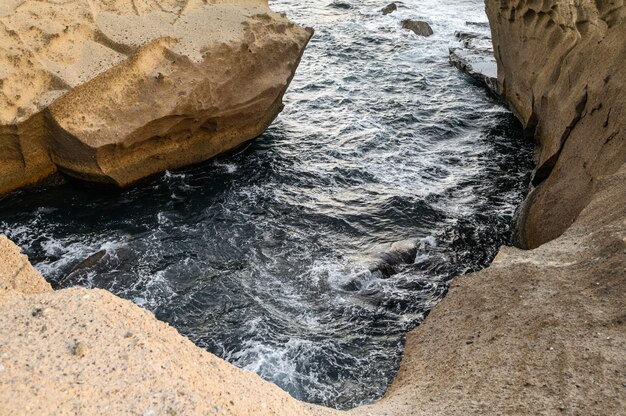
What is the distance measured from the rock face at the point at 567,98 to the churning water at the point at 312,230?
102 cm

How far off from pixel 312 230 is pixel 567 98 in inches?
165

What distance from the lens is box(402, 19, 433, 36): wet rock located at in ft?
61.8

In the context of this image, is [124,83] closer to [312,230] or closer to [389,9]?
[312,230]

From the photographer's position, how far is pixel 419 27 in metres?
19.0

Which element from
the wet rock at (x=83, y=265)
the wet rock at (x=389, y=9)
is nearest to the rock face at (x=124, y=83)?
the wet rock at (x=83, y=265)

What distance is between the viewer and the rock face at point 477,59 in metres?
14.7

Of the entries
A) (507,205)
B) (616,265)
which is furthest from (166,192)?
(616,265)

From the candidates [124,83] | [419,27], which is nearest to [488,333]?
[124,83]

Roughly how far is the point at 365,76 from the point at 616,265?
10.7 m

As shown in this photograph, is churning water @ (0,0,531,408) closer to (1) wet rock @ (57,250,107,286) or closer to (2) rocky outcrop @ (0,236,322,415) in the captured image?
(1) wet rock @ (57,250,107,286)

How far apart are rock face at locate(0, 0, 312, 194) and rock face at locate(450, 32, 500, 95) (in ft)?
18.7

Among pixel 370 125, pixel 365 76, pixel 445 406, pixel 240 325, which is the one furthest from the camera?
pixel 365 76

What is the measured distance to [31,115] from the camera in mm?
8930

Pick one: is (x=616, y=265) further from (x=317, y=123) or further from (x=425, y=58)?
(x=425, y=58)
